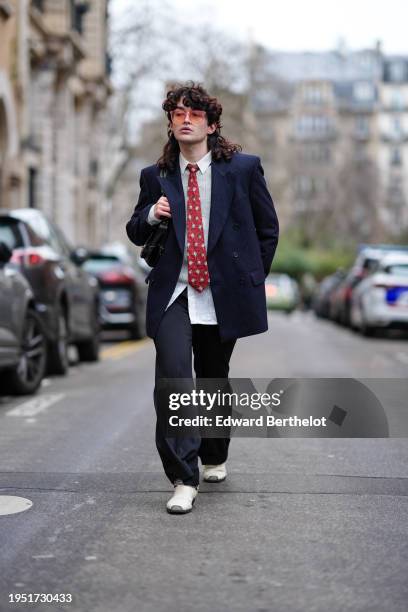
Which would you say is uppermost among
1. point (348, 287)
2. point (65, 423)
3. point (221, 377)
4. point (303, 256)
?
point (221, 377)

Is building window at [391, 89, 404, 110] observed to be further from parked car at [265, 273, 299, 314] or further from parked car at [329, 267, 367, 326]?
parked car at [329, 267, 367, 326]

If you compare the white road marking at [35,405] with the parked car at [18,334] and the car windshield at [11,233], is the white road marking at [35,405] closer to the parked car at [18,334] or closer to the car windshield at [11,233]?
the parked car at [18,334]

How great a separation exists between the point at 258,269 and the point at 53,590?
1.99 meters

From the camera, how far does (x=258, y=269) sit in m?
5.40

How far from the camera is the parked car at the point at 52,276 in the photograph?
449 inches

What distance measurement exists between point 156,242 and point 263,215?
54cm

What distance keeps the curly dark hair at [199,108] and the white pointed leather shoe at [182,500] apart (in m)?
1.42

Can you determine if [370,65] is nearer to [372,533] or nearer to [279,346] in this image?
[279,346]

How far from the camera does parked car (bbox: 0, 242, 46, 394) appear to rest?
9.45 m

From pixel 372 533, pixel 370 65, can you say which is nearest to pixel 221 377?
pixel 372 533

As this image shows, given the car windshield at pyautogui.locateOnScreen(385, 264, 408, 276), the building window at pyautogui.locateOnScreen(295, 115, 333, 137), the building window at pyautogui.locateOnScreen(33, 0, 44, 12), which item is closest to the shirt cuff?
the car windshield at pyautogui.locateOnScreen(385, 264, 408, 276)

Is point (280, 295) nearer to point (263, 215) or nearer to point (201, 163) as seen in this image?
point (263, 215)

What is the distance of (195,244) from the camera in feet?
17.3

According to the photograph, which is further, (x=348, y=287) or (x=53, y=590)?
(x=348, y=287)
